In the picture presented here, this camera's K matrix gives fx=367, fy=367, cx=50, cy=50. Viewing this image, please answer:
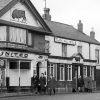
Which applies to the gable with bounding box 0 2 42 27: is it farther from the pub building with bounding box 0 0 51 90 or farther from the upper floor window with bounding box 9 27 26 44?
the upper floor window with bounding box 9 27 26 44

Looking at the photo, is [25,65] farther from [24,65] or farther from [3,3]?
[3,3]

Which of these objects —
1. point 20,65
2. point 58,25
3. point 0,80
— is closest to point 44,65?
point 20,65

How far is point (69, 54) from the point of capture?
152 ft

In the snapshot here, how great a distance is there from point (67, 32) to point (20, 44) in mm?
13170

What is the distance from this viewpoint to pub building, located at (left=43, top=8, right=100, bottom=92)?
43094mm

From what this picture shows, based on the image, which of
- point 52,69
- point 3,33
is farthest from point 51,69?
point 3,33

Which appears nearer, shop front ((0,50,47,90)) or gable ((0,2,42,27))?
shop front ((0,50,47,90))

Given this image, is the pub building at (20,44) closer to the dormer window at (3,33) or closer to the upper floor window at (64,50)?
the dormer window at (3,33)

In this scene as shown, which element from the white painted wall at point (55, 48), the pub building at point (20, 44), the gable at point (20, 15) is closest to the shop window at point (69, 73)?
the white painted wall at point (55, 48)

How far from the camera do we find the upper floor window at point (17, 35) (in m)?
35.8

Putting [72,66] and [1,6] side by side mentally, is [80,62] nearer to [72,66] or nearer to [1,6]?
[72,66]

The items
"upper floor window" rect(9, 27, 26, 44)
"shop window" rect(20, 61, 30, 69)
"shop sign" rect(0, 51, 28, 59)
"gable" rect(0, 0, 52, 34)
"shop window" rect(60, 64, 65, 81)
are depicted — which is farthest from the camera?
"shop window" rect(60, 64, 65, 81)

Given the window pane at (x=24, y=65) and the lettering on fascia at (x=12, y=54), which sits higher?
the lettering on fascia at (x=12, y=54)

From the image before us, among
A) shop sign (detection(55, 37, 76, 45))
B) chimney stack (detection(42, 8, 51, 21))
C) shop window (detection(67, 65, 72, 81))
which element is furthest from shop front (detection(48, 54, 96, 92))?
chimney stack (detection(42, 8, 51, 21))
